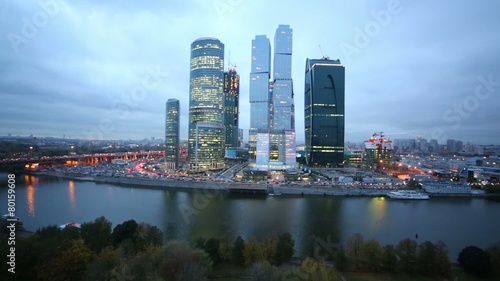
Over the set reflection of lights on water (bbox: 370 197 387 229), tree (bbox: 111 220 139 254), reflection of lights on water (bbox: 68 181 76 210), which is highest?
tree (bbox: 111 220 139 254)

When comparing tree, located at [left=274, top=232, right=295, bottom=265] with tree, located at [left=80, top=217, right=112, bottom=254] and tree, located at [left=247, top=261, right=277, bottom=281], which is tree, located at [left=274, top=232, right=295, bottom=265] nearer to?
tree, located at [left=247, top=261, right=277, bottom=281]

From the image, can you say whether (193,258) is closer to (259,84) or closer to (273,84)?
(259,84)

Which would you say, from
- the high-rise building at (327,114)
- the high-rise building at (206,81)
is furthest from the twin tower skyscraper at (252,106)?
the high-rise building at (327,114)

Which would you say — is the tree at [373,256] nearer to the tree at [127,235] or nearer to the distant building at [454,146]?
the tree at [127,235]

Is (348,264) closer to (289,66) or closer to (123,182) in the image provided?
(123,182)

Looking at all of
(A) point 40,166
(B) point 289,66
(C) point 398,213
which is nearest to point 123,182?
(A) point 40,166

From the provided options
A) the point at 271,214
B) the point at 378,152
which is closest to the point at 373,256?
the point at 271,214

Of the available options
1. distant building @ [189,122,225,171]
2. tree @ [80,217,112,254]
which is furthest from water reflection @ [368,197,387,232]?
distant building @ [189,122,225,171]
